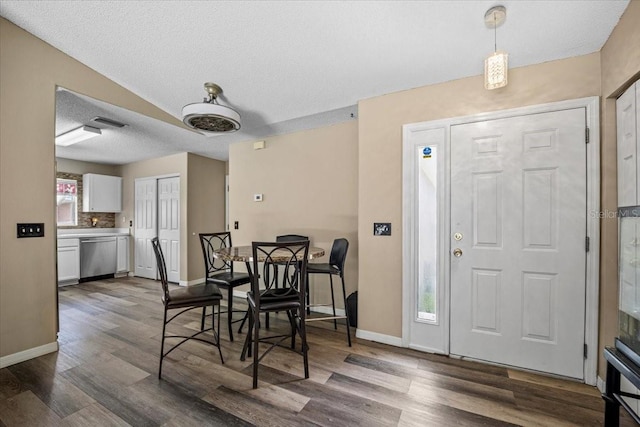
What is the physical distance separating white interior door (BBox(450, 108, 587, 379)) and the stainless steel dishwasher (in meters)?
6.19

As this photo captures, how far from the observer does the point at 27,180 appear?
7.63 feet

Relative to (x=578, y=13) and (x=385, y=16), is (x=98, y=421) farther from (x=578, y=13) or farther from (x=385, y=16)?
(x=578, y=13)

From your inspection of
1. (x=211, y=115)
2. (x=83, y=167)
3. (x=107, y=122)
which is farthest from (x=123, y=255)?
(x=211, y=115)

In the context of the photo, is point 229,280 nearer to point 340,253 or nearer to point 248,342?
point 248,342

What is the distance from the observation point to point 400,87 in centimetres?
253

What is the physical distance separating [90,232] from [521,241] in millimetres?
7271

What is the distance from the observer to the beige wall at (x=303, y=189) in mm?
3326

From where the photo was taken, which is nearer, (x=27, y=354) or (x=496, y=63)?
(x=496, y=63)

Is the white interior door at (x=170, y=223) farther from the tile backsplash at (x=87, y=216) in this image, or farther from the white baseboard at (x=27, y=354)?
the white baseboard at (x=27, y=354)

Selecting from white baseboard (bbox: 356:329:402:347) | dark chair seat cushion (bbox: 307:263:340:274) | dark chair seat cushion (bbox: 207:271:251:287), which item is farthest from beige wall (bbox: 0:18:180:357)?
white baseboard (bbox: 356:329:402:347)

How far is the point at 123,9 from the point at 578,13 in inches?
125

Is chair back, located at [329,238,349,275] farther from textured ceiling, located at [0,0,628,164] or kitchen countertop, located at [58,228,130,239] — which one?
kitchen countertop, located at [58,228,130,239]

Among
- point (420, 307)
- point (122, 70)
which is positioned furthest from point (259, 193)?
point (420, 307)

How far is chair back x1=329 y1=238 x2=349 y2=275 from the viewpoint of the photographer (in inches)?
109
